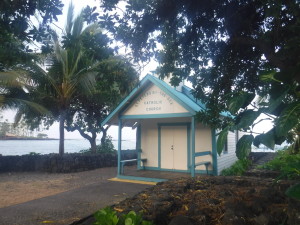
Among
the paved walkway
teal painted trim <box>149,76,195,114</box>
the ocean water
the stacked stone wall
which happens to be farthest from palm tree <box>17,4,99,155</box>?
the paved walkway

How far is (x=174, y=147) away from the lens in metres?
13.0

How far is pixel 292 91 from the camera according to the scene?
7.85 ft

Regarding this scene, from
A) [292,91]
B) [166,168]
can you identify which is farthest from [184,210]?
[166,168]

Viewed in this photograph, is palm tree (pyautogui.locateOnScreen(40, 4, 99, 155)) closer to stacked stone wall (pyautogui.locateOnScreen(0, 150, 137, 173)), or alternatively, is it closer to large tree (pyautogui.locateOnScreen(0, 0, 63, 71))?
stacked stone wall (pyautogui.locateOnScreen(0, 150, 137, 173))

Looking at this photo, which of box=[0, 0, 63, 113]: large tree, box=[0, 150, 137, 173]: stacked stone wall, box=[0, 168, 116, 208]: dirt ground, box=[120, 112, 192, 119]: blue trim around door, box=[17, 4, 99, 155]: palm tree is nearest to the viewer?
box=[0, 0, 63, 113]: large tree

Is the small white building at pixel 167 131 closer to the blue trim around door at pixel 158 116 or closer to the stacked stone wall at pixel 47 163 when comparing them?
the blue trim around door at pixel 158 116

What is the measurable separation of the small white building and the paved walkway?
9.15 ft

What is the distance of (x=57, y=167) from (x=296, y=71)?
45.8ft

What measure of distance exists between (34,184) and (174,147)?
6388 mm

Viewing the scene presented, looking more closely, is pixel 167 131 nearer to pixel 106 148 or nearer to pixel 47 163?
pixel 47 163

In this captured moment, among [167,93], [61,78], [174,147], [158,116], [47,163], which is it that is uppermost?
[61,78]

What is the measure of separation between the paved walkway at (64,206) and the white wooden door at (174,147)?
11.1ft

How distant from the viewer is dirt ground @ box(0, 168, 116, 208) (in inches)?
→ 344

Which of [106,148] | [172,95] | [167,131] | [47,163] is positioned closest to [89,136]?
[106,148]
